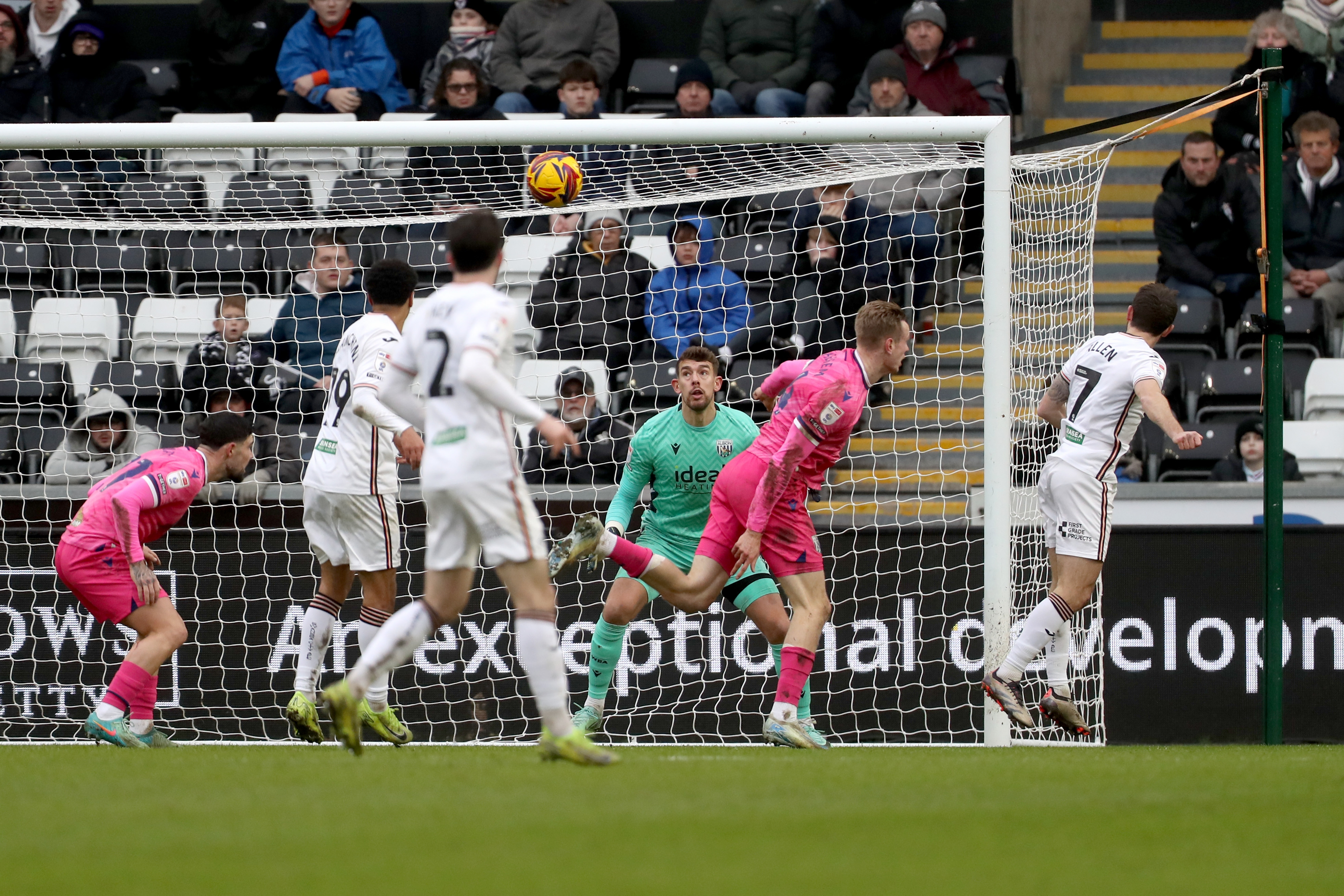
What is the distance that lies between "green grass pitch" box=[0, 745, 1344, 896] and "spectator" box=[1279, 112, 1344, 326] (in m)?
6.64

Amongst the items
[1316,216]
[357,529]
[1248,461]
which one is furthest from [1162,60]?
[357,529]

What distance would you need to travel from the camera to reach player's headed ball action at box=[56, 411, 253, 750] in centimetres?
724

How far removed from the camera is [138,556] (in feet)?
23.6

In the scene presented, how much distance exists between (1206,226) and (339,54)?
7.04 m

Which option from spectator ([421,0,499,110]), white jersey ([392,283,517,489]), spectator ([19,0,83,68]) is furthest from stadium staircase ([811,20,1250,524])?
spectator ([19,0,83,68])

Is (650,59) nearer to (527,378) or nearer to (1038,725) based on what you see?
(527,378)

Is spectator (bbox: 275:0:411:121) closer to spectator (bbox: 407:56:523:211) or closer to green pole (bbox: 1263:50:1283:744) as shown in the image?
spectator (bbox: 407:56:523:211)

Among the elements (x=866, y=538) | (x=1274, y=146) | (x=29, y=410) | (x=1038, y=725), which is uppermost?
(x=1274, y=146)

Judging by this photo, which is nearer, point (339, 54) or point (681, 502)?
point (681, 502)

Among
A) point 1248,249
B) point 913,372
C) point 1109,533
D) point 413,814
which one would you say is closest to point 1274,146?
point 1109,533

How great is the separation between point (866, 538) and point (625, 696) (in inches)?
62.9

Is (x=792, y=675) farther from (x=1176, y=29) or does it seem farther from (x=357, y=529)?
(x=1176, y=29)

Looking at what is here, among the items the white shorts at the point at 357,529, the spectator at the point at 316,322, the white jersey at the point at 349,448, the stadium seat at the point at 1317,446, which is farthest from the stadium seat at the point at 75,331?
the stadium seat at the point at 1317,446

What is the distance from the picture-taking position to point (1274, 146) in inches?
304
